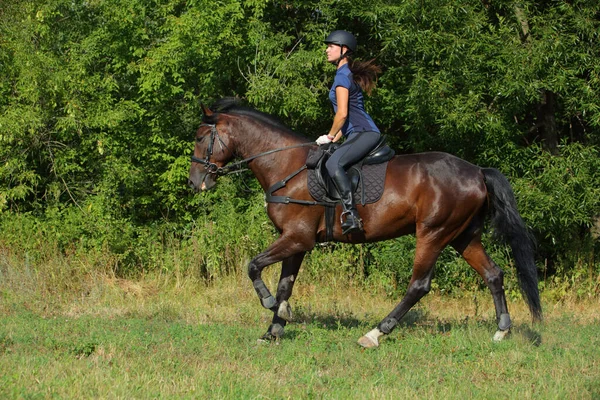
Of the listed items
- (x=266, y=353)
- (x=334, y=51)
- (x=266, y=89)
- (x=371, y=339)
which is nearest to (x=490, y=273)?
(x=371, y=339)

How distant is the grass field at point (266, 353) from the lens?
6.05m

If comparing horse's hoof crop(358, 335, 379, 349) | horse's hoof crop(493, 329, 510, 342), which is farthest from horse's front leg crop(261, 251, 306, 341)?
horse's hoof crop(493, 329, 510, 342)

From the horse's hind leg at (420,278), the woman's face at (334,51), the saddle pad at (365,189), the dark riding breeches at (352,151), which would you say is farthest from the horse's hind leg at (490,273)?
the woman's face at (334,51)

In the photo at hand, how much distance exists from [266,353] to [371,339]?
1167mm

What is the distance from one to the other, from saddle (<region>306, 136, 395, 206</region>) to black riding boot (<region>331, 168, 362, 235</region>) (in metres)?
0.12

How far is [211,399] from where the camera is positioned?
5723mm

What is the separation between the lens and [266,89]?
1249cm

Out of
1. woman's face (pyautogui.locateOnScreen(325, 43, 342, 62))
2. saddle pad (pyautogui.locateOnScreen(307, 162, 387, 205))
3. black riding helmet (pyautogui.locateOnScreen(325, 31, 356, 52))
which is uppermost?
black riding helmet (pyautogui.locateOnScreen(325, 31, 356, 52))

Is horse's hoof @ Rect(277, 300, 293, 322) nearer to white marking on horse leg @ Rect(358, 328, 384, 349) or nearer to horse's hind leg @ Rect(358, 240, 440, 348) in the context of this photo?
white marking on horse leg @ Rect(358, 328, 384, 349)

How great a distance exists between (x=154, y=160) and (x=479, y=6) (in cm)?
657

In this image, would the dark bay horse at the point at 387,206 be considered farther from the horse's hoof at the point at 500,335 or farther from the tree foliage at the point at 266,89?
the tree foliage at the point at 266,89

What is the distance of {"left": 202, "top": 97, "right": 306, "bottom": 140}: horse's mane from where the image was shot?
335 inches

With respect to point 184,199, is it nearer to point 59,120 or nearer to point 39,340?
point 59,120

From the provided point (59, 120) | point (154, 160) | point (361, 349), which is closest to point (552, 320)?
point (361, 349)
